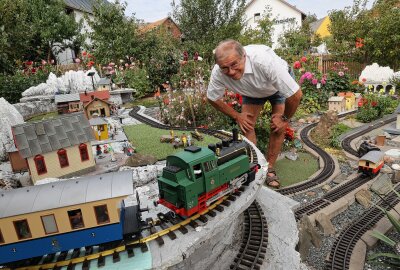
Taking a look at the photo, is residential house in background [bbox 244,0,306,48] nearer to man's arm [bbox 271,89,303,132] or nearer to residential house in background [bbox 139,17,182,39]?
residential house in background [bbox 139,17,182,39]

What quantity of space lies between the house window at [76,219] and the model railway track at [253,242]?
231 centimetres

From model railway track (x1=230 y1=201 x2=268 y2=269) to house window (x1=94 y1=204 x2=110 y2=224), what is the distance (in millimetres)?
2107

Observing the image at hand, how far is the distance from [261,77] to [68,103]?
7.19 meters

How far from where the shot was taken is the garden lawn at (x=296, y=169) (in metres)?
7.48

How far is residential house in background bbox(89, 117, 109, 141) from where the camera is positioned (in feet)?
21.7

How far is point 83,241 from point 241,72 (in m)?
2.97

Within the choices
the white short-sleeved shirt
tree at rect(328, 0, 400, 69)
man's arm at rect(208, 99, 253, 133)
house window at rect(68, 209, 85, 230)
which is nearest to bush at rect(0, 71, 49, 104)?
man's arm at rect(208, 99, 253, 133)

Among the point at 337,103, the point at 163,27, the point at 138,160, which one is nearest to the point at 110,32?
the point at 163,27

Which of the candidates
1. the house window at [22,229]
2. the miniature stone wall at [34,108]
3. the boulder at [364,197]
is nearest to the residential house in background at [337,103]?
the boulder at [364,197]

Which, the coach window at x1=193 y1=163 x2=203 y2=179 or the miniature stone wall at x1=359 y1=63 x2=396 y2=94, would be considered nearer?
the coach window at x1=193 y1=163 x2=203 y2=179

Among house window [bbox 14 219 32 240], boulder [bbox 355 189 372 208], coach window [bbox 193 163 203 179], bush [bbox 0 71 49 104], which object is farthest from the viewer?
bush [bbox 0 71 49 104]

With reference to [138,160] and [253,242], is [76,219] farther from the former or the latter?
[253,242]

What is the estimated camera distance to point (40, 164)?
4668mm

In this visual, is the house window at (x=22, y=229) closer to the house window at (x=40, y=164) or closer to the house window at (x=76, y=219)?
the house window at (x=76, y=219)
